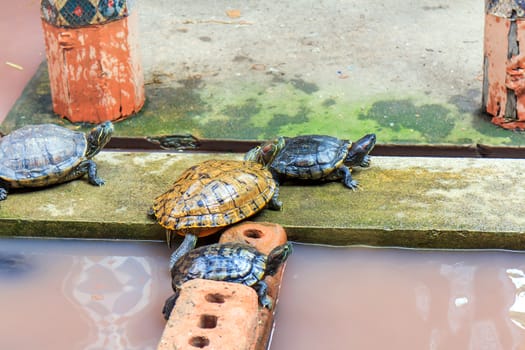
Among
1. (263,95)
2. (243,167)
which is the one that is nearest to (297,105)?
(263,95)

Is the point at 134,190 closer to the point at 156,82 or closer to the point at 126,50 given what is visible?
the point at 126,50

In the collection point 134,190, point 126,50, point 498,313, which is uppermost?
point 126,50

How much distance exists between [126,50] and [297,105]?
1344 millimetres

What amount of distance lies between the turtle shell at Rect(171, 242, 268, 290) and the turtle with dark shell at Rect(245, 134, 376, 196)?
0.91 meters

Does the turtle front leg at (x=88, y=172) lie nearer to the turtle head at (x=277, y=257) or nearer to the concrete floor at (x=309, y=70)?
the concrete floor at (x=309, y=70)

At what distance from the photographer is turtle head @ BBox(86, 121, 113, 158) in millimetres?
5703

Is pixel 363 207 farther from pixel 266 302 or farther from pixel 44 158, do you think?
pixel 44 158

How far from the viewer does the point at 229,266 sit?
4.57 m

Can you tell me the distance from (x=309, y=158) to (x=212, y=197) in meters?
0.76

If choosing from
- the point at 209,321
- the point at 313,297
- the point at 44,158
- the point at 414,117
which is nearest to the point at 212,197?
the point at 313,297

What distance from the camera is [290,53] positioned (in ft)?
24.8

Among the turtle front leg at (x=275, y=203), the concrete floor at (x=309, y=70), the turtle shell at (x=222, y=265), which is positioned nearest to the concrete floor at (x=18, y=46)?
the concrete floor at (x=309, y=70)

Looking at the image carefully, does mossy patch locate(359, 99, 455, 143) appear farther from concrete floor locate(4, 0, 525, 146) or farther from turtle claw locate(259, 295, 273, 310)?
turtle claw locate(259, 295, 273, 310)

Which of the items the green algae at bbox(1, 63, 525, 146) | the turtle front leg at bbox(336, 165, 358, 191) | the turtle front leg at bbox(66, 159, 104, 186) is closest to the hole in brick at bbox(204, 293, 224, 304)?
the turtle front leg at bbox(336, 165, 358, 191)
